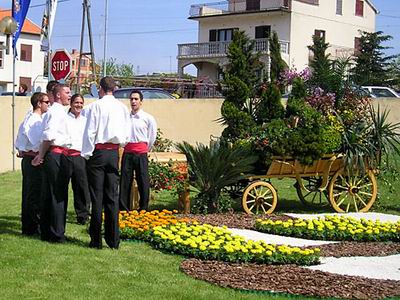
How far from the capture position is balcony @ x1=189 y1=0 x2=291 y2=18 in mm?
53109

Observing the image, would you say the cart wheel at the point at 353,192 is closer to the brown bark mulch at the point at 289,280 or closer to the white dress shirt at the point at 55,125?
the brown bark mulch at the point at 289,280

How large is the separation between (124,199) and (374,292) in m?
5.50

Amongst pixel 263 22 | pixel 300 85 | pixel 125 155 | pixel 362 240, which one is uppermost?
pixel 263 22

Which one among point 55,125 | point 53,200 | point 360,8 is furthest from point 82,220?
point 360,8

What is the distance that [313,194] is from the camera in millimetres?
15398

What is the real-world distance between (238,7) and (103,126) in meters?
49.1

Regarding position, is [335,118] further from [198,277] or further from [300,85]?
[198,277]

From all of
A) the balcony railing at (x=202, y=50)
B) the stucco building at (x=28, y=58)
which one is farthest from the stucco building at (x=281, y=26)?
the stucco building at (x=28, y=58)

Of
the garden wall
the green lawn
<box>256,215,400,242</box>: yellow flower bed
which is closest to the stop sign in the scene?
the garden wall

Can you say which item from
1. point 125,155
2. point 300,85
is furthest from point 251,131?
point 125,155

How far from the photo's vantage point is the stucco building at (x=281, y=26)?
174ft

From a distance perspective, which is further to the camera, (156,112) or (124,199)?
(156,112)

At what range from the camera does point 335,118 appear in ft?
42.4

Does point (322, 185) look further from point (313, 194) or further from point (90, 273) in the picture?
point (90, 273)
